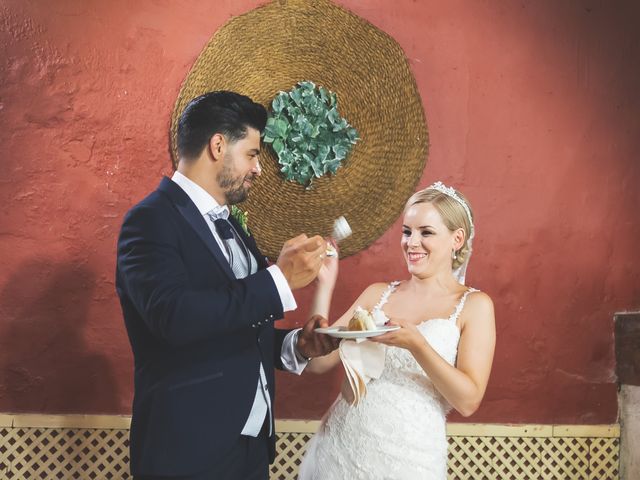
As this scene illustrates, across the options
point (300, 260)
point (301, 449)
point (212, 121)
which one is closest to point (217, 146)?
point (212, 121)

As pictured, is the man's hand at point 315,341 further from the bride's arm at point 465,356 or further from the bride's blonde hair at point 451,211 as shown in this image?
the bride's blonde hair at point 451,211

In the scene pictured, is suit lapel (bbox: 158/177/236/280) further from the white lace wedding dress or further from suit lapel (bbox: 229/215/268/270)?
the white lace wedding dress

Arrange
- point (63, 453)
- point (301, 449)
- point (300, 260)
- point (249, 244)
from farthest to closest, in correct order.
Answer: point (301, 449), point (63, 453), point (249, 244), point (300, 260)

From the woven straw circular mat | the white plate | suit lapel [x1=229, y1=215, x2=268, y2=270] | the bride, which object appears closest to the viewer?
the white plate

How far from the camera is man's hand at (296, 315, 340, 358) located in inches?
78.8

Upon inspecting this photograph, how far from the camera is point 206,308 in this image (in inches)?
63.2

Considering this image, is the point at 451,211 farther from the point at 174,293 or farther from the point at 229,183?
the point at 174,293

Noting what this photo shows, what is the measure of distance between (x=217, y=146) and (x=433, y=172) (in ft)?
5.12

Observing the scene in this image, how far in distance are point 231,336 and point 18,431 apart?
1.69 m

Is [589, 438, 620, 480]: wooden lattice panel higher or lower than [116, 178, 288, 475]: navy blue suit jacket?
lower

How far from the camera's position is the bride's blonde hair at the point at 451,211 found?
7.35 ft

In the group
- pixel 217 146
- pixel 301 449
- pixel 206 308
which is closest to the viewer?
pixel 206 308

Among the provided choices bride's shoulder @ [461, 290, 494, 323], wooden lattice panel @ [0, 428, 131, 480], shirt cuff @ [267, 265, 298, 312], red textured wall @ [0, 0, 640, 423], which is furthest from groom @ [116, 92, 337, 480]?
wooden lattice panel @ [0, 428, 131, 480]

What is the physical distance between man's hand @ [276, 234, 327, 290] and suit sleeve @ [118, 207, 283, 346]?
5cm
